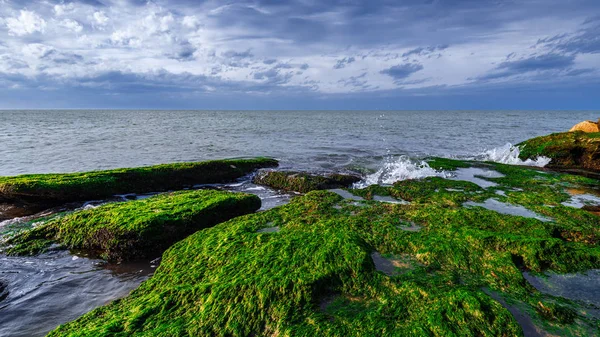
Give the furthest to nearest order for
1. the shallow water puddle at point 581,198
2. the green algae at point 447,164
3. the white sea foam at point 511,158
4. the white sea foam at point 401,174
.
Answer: the white sea foam at point 511,158
the green algae at point 447,164
the white sea foam at point 401,174
the shallow water puddle at point 581,198

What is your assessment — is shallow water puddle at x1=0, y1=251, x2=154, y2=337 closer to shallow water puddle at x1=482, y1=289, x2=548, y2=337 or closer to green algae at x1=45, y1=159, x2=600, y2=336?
green algae at x1=45, y1=159, x2=600, y2=336

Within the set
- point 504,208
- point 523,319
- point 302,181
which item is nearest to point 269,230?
point 523,319

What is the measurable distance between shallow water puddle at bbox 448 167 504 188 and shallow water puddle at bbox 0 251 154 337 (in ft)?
37.3

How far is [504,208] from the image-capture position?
27.3 feet

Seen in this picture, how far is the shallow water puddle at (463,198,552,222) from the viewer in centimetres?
776

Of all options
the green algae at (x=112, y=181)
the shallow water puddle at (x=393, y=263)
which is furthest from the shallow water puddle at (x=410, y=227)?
the green algae at (x=112, y=181)

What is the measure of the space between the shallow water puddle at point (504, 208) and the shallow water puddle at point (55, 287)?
8595mm

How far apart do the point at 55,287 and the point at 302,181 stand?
27.1 feet

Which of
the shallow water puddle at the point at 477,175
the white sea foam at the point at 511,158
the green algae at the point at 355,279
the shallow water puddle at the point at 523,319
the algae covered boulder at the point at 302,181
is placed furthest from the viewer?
the white sea foam at the point at 511,158

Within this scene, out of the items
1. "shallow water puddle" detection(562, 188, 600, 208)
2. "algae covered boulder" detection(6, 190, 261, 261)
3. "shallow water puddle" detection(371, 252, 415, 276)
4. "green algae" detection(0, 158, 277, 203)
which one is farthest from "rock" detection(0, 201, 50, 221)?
"shallow water puddle" detection(562, 188, 600, 208)

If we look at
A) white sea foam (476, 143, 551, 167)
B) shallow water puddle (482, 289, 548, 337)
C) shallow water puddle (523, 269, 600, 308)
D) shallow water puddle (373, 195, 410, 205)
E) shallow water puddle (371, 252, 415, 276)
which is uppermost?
shallow water puddle (371, 252, 415, 276)

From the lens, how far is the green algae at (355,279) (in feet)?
12.4

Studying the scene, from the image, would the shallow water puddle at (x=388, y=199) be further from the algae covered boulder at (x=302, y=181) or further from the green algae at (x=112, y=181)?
the green algae at (x=112, y=181)

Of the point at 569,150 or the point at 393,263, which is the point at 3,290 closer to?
the point at 393,263
